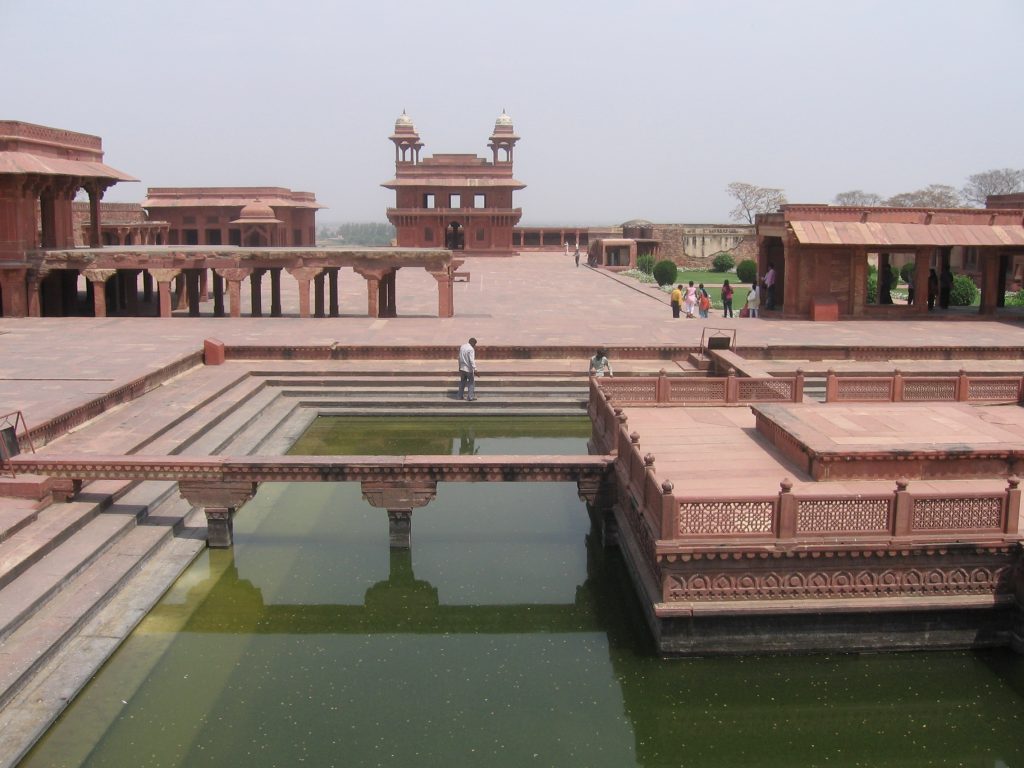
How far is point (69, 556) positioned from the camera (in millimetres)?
8758

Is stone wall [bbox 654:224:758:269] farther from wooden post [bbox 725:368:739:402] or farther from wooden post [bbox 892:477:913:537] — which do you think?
wooden post [bbox 892:477:913:537]

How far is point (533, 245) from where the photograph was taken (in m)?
64.1

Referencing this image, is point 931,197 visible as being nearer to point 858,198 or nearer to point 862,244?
point 858,198

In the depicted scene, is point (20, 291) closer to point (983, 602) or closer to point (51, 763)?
point (51, 763)

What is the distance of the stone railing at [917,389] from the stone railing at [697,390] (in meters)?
0.46

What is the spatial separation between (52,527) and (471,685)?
4.15m

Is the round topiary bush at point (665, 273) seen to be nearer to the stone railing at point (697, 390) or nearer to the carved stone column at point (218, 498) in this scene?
the stone railing at point (697, 390)

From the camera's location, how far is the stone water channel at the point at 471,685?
6.78 meters

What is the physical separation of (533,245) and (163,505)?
5456cm

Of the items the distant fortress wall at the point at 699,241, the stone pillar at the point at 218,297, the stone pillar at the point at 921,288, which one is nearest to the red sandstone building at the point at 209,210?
the distant fortress wall at the point at 699,241

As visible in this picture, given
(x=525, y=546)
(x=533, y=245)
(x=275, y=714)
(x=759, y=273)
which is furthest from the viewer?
(x=533, y=245)

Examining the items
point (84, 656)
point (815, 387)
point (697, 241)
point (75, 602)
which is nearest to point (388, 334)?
point (815, 387)

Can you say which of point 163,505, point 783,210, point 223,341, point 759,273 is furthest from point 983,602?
point 759,273

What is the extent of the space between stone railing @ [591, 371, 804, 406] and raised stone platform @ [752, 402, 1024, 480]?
878 mm
